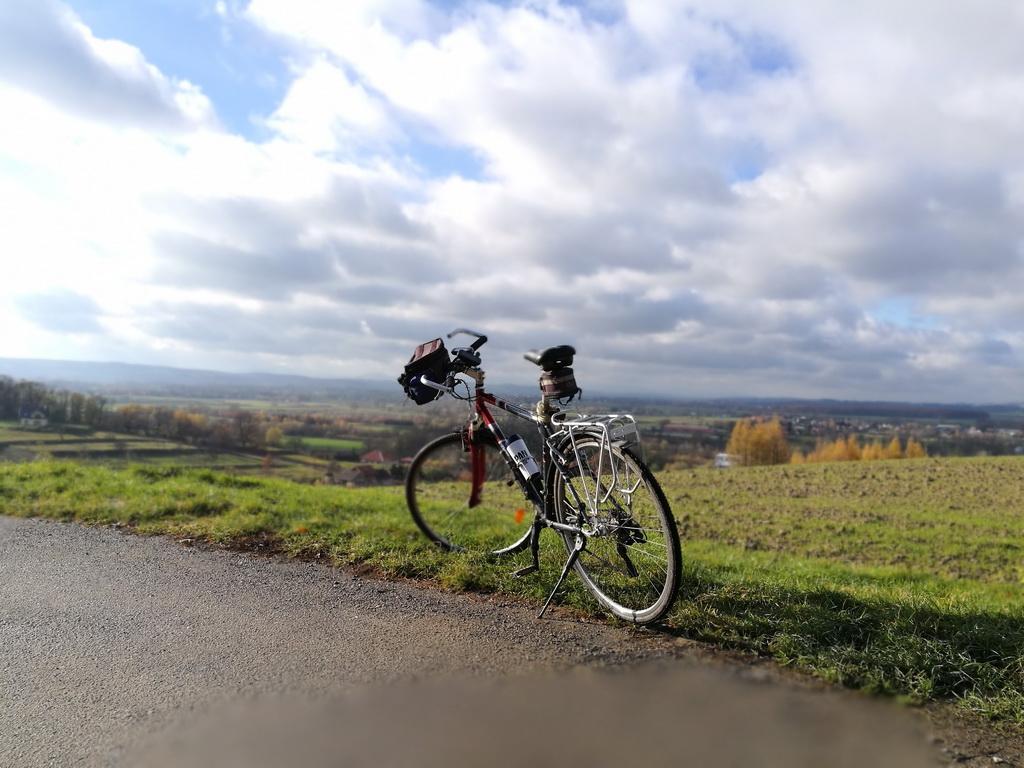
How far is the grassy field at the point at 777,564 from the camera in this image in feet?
10.6

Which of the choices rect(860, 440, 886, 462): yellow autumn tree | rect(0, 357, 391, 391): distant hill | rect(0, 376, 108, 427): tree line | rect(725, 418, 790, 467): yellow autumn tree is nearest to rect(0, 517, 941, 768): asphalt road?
rect(0, 376, 108, 427): tree line

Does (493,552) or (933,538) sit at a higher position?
(493,552)

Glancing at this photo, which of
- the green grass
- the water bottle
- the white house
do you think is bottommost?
the green grass

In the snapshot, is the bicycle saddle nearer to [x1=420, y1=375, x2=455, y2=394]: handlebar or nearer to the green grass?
[x1=420, y1=375, x2=455, y2=394]: handlebar

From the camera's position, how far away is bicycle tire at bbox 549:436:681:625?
372 cm

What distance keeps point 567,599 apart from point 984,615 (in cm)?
260

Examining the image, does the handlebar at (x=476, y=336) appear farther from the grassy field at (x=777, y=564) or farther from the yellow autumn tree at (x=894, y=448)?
the yellow autumn tree at (x=894, y=448)

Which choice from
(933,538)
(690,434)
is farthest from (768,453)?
(933,538)

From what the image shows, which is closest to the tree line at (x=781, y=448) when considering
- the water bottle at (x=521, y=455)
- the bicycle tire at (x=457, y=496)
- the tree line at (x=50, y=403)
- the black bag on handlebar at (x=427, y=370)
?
the tree line at (x=50, y=403)

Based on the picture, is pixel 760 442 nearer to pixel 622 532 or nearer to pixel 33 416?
pixel 33 416

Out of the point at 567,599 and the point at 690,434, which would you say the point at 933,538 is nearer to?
the point at 567,599

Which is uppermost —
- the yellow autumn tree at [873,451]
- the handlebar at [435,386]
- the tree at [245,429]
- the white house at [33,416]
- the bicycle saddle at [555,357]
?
the bicycle saddle at [555,357]

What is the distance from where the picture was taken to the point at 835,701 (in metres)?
2.94

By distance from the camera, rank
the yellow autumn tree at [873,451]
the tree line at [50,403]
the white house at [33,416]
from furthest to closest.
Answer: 1. the yellow autumn tree at [873,451]
2. the tree line at [50,403]
3. the white house at [33,416]
